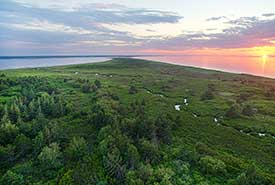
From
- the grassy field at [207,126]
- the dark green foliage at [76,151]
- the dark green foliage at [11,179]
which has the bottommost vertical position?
the grassy field at [207,126]


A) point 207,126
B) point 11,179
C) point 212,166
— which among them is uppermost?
point 11,179

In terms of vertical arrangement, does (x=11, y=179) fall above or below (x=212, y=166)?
above

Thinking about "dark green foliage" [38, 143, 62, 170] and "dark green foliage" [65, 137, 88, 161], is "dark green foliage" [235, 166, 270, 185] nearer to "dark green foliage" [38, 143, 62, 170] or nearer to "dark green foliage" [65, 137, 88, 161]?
"dark green foliage" [65, 137, 88, 161]

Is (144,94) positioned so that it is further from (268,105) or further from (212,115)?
(268,105)

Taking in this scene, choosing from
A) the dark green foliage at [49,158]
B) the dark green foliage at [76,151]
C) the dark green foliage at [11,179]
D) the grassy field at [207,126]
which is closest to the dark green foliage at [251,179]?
the grassy field at [207,126]

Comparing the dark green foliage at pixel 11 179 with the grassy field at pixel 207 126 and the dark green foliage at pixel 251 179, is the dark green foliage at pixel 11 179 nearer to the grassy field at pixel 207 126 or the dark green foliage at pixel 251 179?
the grassy field at pixel 207 126

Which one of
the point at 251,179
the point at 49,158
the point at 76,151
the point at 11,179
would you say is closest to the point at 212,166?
the point at 251,179

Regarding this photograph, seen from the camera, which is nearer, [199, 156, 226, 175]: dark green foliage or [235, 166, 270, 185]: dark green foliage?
[235, 166, 270, 185]: dark green foliage

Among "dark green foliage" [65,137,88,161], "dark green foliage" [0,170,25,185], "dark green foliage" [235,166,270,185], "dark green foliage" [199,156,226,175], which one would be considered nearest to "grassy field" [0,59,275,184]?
"dark green foliage" [199,156,226,175]

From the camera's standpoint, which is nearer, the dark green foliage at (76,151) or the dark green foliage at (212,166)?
the dark green foliage at (212,166)

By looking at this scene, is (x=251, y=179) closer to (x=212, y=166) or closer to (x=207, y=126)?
(x=212, y=166)

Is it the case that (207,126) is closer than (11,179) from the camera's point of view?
No

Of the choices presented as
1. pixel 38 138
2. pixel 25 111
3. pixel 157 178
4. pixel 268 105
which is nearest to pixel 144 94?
pixel 268 105
